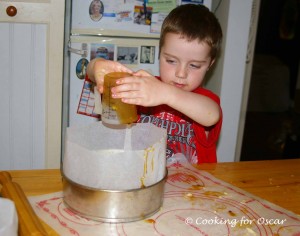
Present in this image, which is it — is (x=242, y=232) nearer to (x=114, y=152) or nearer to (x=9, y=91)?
(x=114, y=152)

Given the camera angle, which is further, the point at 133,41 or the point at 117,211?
the point at 133,41

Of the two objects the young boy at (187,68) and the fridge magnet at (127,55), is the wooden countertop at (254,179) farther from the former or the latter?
the fridge magnet at (127,55)

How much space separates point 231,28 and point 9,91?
1.13 metres

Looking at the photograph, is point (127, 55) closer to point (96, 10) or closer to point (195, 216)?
point (96, 10)

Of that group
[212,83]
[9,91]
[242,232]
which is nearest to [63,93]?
[9,91]

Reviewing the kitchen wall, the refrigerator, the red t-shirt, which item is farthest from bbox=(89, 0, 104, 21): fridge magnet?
the red t-shirt

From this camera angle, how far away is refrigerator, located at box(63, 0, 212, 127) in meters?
1.79

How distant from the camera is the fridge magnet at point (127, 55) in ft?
6.10

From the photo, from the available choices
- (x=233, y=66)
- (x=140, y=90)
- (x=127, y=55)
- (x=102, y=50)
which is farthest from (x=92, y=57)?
(x=140, y=90)

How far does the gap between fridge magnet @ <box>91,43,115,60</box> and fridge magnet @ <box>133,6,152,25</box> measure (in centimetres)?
18

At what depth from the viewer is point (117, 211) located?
0.60m

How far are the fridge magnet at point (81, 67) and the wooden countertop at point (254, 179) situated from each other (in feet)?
3.54

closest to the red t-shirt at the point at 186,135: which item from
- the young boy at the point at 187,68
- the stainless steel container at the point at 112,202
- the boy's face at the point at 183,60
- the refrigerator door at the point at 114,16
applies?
the young boy at the point at 187,68

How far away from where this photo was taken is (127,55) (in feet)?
6.14
